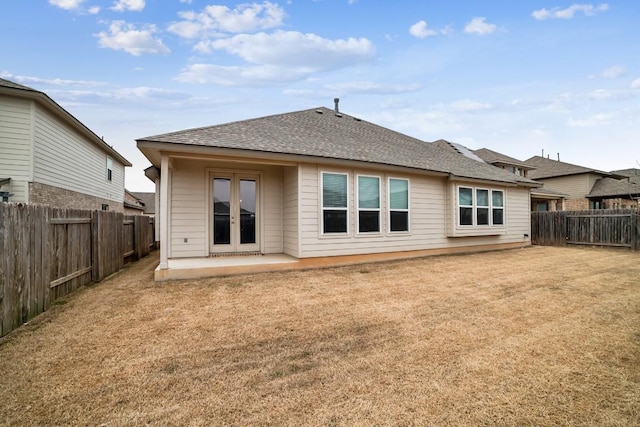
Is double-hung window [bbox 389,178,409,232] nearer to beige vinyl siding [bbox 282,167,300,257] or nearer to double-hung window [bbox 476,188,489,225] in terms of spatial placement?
beige vinyl siding [bbox 282,167,300,257]

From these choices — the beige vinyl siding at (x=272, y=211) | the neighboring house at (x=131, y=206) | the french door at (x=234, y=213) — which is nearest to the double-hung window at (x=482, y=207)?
the beige vinyl siding at (x=272, y=211)

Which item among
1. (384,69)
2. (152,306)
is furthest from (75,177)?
(384,69)

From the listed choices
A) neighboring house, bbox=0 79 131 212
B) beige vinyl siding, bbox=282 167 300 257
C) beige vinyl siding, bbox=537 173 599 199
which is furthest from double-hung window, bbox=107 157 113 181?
beige vinyl siding, bbox=537 173 599 199

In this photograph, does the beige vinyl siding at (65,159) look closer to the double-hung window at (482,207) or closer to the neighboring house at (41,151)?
the neighboring house at (41,151)

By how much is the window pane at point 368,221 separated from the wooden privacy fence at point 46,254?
634 cm

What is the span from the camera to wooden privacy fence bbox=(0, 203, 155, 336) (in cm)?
357

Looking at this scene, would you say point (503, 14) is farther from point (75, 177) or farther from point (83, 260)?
point (75, 177)

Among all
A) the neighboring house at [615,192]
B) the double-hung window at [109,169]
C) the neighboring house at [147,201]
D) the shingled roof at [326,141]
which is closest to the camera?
the shingled roof at [326,141]

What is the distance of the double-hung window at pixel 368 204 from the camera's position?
8359mm

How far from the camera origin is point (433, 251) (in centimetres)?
988

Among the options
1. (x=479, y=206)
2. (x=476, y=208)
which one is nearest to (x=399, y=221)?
(x=476, y=208)

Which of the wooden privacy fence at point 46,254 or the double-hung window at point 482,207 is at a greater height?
the double-hung window at point 482,207

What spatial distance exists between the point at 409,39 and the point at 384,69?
2279 mm

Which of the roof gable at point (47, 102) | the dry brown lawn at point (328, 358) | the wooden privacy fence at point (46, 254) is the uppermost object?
the roof gable at point (47, 102)
